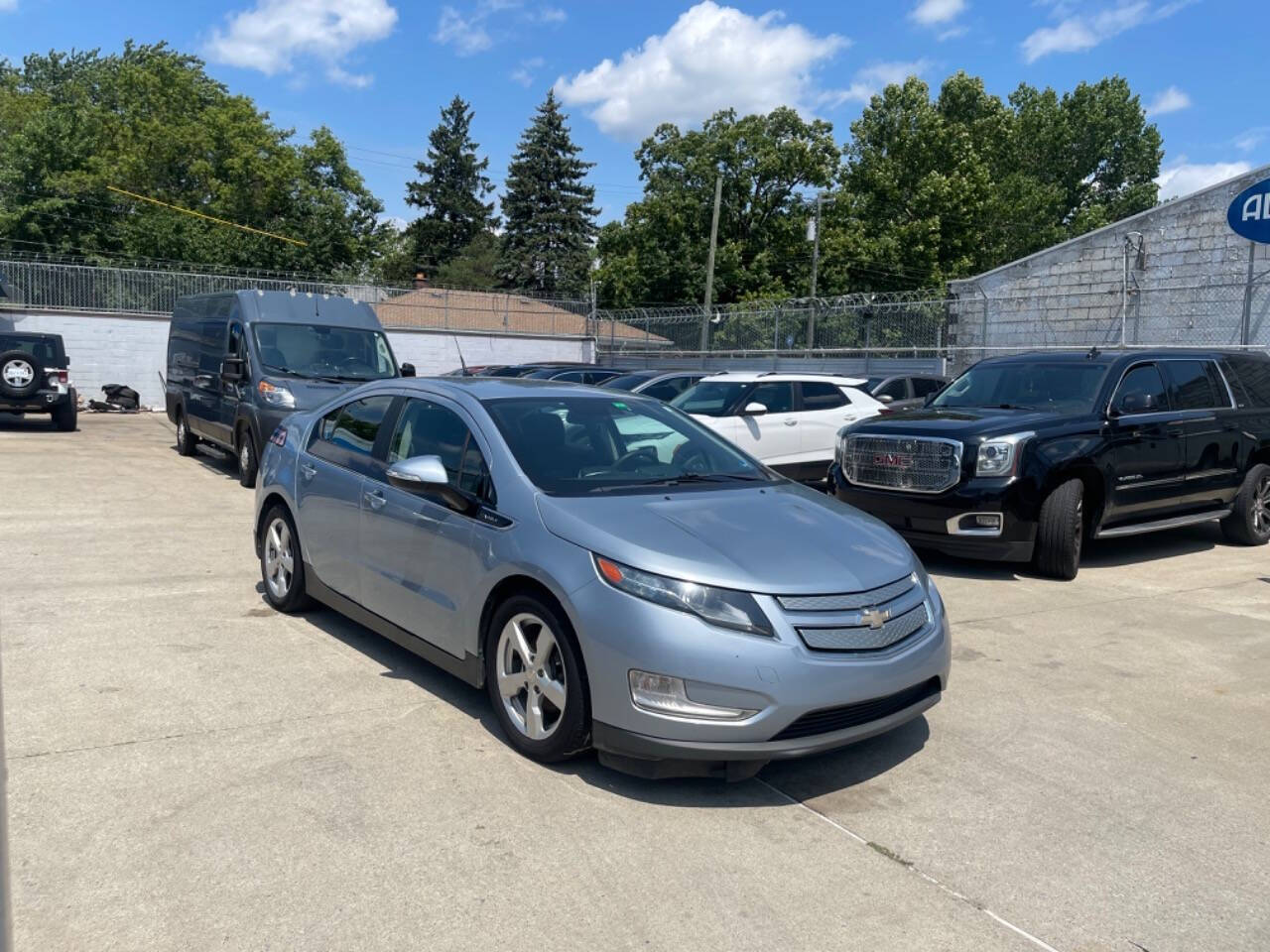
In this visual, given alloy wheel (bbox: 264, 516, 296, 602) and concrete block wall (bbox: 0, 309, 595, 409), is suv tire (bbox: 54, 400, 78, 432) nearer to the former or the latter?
concrete block wall (bbox: 0, 309, 595, 409)

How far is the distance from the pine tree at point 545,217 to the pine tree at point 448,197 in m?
8.18

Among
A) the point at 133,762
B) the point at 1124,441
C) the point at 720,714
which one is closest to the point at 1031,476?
the point at 1124,441

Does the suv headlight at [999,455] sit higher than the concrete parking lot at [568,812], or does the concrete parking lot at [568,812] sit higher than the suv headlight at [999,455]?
the suv headlight at [999,455]

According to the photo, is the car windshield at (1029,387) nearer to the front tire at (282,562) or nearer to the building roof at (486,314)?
the front tire at (282,562)

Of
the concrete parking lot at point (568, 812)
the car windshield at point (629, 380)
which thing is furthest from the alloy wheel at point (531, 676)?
the car windshield at point (629, 380)

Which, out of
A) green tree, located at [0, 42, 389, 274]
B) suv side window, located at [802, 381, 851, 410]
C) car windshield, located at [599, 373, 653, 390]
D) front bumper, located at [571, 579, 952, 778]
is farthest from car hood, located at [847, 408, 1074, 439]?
green tree, located at [0, 42, 389, 274]

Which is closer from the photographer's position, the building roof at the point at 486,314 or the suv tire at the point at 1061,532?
the suv tire at the point at 1061,532

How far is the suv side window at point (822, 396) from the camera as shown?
13.1 meters

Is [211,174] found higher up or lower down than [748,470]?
higher up

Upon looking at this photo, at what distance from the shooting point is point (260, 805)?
12.8 feet

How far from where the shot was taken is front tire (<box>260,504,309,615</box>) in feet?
20.9

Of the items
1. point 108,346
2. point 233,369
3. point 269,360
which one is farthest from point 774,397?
point 108,346

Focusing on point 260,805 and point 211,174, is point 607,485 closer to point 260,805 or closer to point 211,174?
point 260,805

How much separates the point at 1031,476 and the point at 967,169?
150 ft
